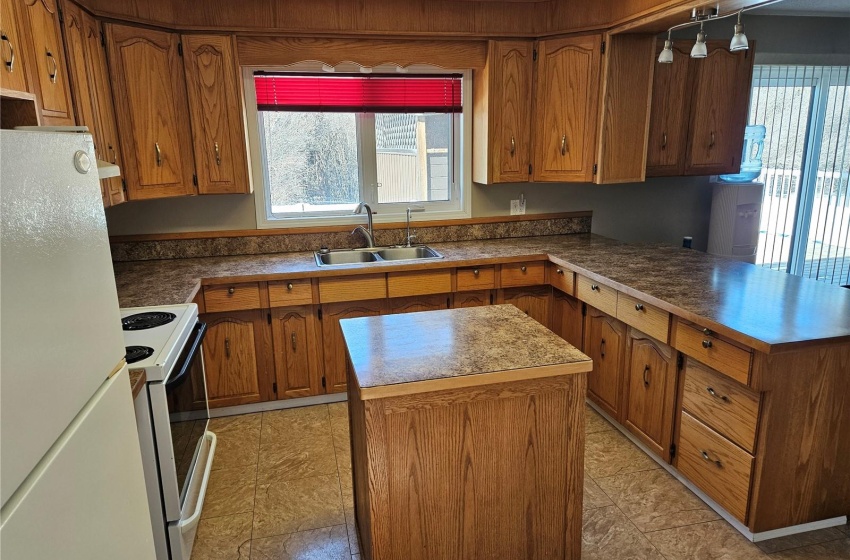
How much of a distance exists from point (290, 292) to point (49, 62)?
148 cm

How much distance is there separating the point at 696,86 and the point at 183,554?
3.69 meters

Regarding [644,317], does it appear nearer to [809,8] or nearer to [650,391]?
[650,391]

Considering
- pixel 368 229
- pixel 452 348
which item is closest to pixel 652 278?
pixel 452 348

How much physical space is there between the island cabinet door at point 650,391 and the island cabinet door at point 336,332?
1416 millimetres

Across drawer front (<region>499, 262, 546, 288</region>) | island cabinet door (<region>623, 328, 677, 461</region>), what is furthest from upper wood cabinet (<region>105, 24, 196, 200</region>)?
island cabinet door (<region>623, 328, 677, 461</region>)

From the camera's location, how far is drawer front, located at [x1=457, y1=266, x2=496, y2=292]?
3.24 meters

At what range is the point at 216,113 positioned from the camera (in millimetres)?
2975

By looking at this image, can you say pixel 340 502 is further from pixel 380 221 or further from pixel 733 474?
pixel 380 221

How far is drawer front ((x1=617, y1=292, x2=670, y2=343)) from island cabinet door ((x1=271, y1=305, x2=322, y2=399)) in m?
1.68

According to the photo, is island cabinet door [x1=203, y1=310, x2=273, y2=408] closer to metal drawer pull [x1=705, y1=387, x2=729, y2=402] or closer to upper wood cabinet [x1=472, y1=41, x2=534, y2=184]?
upper wood cabinet [x1=472, y1=41, x2=534, y2=184]

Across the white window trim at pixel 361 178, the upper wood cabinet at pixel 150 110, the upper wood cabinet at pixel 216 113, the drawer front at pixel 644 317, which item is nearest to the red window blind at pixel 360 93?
the white window trim at pixel 361 178

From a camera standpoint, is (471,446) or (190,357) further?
(190,357)

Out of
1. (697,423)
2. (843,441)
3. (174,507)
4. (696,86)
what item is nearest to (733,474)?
(697,423)

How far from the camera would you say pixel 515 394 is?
5.24ft
